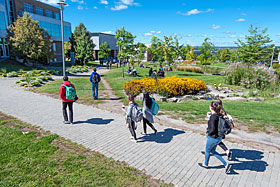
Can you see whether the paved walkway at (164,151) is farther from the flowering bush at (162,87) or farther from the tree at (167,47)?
the tree at (167,47)

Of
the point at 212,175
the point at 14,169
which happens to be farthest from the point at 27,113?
the point at 212,175

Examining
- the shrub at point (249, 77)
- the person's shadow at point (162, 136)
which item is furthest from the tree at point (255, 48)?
the person's shadow at point (162, 136)

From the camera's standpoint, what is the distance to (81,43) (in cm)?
3741

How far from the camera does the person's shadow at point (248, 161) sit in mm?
4227

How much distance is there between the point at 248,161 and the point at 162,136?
7.62 ft

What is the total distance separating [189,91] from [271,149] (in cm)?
748

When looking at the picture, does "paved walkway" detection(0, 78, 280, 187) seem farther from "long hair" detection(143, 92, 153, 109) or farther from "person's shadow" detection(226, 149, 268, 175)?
"long hair" detection(143, 92, 153, 109)

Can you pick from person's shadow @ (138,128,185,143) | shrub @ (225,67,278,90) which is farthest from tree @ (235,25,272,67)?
person's shadow @ (138,128,185,143)

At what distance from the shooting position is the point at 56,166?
13.5ft

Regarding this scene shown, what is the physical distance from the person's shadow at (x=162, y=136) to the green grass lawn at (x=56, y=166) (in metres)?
1.53

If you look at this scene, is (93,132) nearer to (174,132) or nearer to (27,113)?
(174,132)

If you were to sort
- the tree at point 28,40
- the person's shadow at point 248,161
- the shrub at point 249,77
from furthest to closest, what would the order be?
the tree at point 28,40 < the shrub at point 249,77 < the person's shadow at point 248,161

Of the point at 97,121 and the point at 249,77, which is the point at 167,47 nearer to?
the point at 249,77

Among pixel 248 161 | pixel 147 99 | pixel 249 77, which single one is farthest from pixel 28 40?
pixel 248 161
